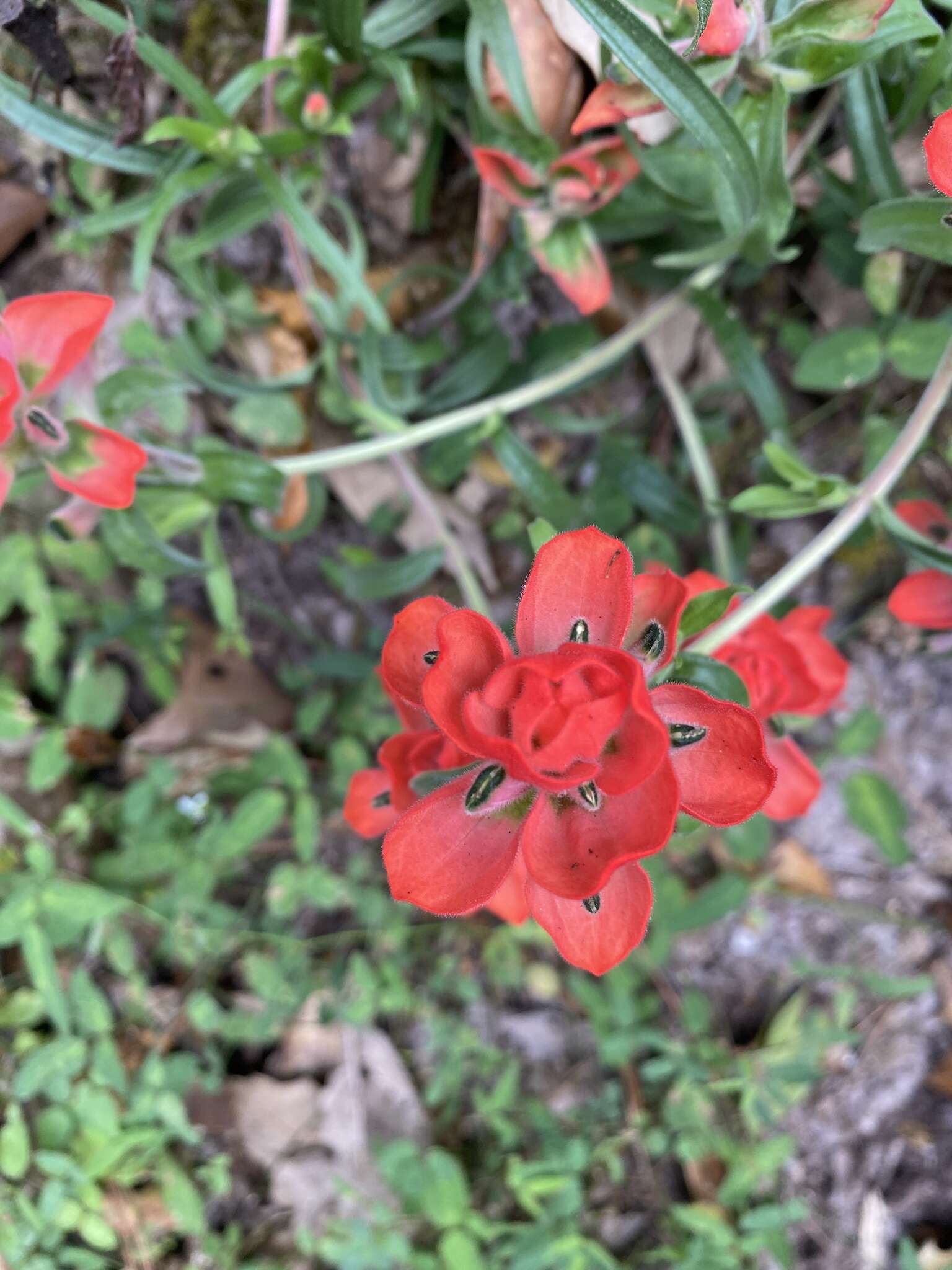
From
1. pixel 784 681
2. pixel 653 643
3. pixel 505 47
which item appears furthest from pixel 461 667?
pixel 505 47

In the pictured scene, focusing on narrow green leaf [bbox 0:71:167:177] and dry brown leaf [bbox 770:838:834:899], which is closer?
narrow green leaf [bbox 0:71:167:177]

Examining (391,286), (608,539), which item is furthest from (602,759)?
(391,286)

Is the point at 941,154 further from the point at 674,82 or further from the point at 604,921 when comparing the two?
the point at 604,921

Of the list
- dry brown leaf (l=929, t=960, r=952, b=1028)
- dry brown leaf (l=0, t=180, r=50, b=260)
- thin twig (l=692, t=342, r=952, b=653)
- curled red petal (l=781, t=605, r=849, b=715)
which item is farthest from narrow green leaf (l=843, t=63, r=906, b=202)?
dry brown leaf (l=929, t=960, r=952, b=1028)

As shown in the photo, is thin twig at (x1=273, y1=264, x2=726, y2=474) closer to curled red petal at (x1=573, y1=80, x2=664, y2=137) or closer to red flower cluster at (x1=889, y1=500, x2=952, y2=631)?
curled red petal at (x1=573, y1=80, x2=664, y2=137)

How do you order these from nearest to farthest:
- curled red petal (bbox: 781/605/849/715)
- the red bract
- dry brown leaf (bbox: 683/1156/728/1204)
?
the red bract
curled red petal (bbox: 781/605/849/715)
dry brown leaf (bbox: 683/1156/728/1204)
